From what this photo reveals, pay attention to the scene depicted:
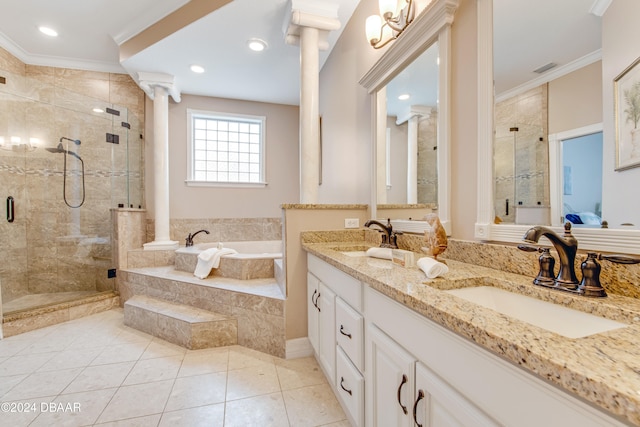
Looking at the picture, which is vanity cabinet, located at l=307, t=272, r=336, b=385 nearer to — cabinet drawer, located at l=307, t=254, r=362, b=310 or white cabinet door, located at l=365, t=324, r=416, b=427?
cabinet drawer, located at l=307, t=254, r=362, b=310

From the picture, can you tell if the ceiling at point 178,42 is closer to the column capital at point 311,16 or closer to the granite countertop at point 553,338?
the column capital at point 311,16

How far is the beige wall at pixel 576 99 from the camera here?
0.80 meters

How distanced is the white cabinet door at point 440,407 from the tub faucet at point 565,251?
47 centimetres

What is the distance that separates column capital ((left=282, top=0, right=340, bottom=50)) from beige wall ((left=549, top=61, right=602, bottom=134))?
1974mm

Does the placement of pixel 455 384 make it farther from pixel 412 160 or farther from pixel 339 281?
pixel 412 160

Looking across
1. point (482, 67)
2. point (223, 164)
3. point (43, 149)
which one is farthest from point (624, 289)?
point (43, 149)

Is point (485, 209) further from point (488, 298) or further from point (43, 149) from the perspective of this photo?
point (43, 149)

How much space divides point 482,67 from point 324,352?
1.67 meters

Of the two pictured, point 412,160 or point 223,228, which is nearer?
point 412,160

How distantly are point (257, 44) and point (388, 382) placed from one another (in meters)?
3.07

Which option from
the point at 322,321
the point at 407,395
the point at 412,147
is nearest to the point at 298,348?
the point at 322,321

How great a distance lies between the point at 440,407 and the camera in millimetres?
680

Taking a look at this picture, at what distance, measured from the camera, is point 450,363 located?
0.65 m

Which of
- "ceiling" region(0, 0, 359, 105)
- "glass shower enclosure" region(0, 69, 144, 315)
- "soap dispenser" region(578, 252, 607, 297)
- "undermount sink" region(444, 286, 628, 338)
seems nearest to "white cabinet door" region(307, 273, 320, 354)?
"undermount sink" region(444, 286, 628, 338)
